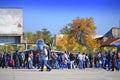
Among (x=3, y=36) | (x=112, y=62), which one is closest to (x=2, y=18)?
(x=3, y=36)

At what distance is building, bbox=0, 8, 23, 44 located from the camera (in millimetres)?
48375

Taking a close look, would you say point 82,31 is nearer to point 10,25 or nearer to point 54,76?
point 10,25

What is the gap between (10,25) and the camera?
51.1 meters

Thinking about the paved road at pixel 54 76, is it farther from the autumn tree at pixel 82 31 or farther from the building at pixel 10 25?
the autumn tree at pixel 82 31

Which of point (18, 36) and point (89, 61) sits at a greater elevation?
point (18, 36)

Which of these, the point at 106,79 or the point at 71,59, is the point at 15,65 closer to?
the point at 71,59

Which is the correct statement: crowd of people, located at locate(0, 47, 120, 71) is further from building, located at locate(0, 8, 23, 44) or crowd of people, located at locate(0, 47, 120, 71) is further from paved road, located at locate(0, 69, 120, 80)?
building, located at locate(0, 8, 23, 44)

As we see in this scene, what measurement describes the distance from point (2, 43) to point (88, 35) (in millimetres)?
39460

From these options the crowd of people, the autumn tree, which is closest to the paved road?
the crowd of people

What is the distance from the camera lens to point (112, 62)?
29266 millimetres

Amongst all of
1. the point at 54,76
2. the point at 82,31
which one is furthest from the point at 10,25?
the point at 82,31

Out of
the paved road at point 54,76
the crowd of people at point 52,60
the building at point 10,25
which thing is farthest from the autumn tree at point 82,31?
the paved road at point 54,76

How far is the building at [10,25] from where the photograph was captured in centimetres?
4838

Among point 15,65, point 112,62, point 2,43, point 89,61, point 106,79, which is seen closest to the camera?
point 106,79
